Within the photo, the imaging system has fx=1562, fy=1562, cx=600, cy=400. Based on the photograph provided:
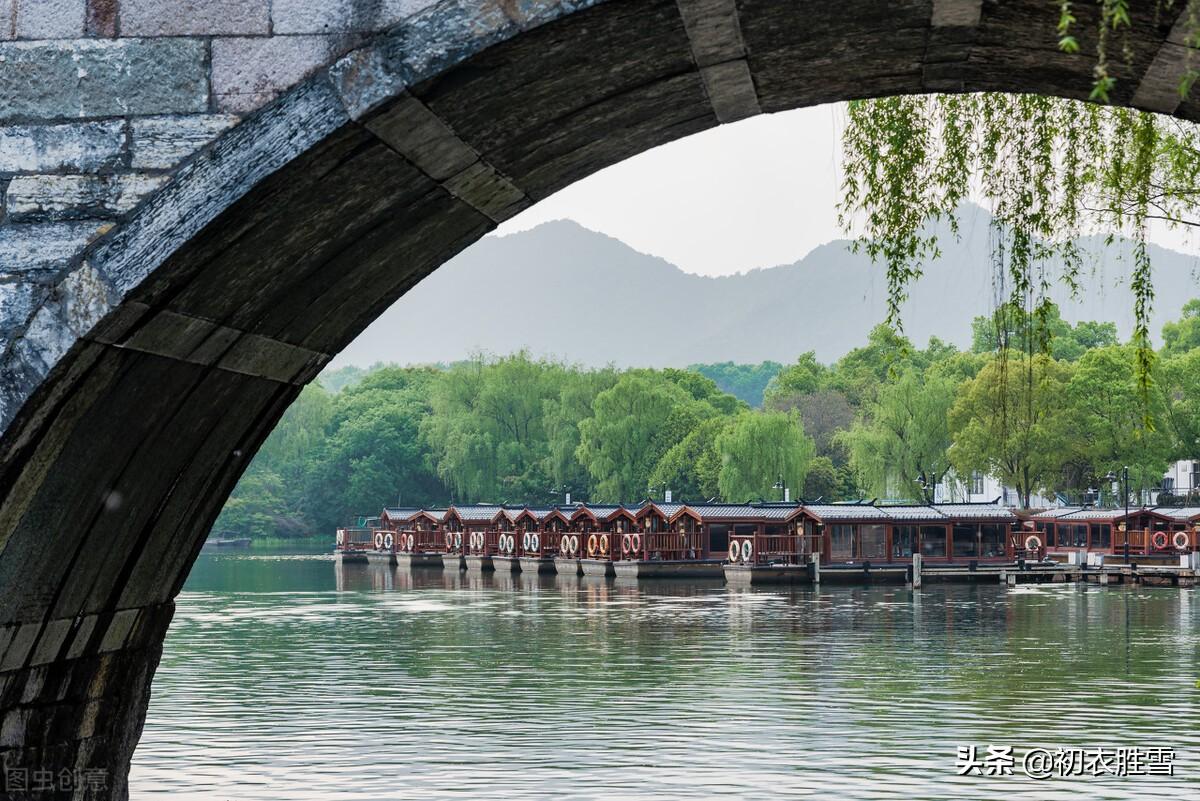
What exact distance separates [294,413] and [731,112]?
268 feet

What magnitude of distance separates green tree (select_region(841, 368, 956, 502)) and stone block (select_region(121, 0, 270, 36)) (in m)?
56.7

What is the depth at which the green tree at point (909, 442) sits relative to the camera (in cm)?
6050

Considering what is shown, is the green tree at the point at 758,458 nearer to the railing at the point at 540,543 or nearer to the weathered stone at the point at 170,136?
the railing at the point at 540,543

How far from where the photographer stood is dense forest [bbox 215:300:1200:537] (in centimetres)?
5447

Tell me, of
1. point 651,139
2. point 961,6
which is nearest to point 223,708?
point 651,139

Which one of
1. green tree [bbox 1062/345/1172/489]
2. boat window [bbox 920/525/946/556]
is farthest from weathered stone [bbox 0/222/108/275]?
green tree [bbox 1062/345/1172/489]

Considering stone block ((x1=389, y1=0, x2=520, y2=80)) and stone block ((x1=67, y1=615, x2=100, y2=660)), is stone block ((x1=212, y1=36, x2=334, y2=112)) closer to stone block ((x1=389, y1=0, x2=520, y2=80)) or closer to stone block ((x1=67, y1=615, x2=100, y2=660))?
stone block ((x1=389, y1=0, x2=520, y2=80))

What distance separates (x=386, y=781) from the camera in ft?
52.0

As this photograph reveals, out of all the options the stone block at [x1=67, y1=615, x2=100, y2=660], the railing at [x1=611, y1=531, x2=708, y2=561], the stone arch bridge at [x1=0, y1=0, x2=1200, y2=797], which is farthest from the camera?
the railing at [x1=611, y1=531, x2=708, y2=561]

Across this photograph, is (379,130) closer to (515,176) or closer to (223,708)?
(515,176)

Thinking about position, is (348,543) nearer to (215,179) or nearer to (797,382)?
(797,382)

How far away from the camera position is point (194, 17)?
4.95m

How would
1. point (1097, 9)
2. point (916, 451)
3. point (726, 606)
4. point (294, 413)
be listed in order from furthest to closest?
point (294, 413), point (916, 451), point (726, 606), point (1097, 9)

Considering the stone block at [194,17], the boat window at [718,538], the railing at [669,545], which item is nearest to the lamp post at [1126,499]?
the boat window at [718,538]
